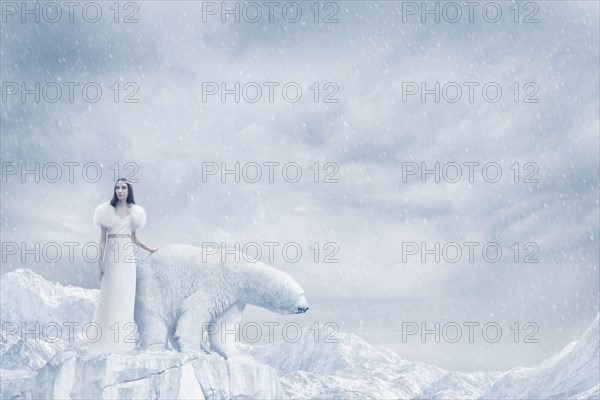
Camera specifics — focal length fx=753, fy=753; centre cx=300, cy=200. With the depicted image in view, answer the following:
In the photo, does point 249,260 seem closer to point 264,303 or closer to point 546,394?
point 264,303

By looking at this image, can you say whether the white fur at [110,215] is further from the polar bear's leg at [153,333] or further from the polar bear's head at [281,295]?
the polar bear's head at [281,295]

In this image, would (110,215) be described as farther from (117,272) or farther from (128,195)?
(117,272)

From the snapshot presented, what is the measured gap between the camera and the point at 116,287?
1911 cm

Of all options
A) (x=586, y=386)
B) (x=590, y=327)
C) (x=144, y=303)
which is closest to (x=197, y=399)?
(x=144, y=303)

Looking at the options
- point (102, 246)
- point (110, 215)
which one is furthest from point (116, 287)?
point (110, 215)

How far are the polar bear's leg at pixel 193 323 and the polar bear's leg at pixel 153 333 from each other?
345 millimetres

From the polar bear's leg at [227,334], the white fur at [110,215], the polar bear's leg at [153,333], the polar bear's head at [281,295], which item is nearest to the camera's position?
the white fur at [110,215]

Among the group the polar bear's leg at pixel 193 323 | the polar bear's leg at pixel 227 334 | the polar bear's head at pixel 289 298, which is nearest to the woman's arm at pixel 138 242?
the polar bear's leg at pixel 193 323

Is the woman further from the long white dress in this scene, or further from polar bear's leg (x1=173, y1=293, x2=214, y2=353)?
polar bear's leg (x1=173, y1=293, x2=214, y2=353)

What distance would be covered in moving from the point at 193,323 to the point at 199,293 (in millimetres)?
784

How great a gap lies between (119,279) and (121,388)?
2.71 m

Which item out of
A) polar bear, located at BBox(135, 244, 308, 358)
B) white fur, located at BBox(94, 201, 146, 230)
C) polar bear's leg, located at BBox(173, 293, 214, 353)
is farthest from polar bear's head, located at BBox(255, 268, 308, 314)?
white fur, located at BBox(94, 201, 146, 230)

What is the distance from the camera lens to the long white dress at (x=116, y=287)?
19016mm

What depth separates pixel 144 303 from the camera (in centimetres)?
1958
